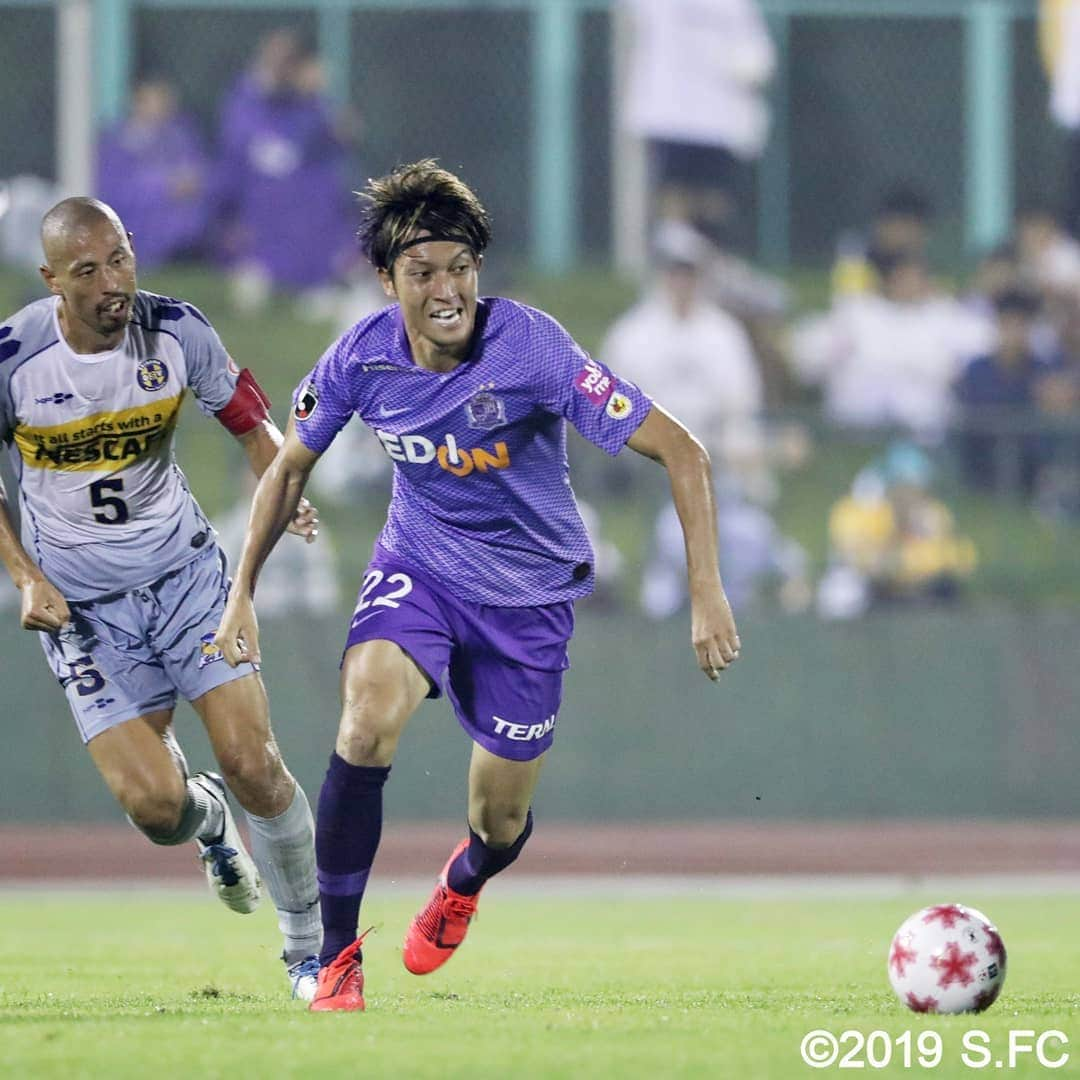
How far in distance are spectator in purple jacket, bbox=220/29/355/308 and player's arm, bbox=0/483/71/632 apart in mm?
10390

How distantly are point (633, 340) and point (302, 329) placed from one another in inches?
115

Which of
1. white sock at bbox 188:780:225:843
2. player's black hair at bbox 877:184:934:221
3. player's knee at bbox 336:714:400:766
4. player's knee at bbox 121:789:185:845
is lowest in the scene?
white sock at bbox 188:780:225:843

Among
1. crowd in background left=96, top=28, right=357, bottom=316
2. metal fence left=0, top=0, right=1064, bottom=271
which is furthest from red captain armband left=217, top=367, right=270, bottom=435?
metal fence left=0, top=0, right=1064, bottom=271

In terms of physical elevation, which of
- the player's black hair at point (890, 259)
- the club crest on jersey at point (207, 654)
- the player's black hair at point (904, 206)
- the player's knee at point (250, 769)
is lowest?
the player's knee at point (250, 769)

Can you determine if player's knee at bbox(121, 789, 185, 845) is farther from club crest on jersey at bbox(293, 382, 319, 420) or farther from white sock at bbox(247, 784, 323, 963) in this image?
club crest on jersey at bbox(293, 382, 319, 420)

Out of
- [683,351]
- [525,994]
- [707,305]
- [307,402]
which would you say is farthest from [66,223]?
[707,305]

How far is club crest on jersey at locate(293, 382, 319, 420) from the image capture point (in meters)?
7.43

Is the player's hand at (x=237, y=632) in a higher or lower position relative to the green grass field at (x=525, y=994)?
higher

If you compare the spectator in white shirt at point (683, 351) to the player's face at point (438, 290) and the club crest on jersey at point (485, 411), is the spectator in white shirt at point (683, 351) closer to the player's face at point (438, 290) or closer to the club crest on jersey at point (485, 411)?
the club crest on jersey at point (485, 411)

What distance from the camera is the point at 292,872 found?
782 centimetres

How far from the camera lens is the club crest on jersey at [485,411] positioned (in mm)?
7352

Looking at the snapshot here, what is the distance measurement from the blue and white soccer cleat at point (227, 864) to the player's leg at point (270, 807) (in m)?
0.28

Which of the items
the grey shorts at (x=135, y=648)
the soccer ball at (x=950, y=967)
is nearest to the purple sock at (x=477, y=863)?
the grey shorts at (x=135, y=648)

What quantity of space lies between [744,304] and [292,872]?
10.5 metres
